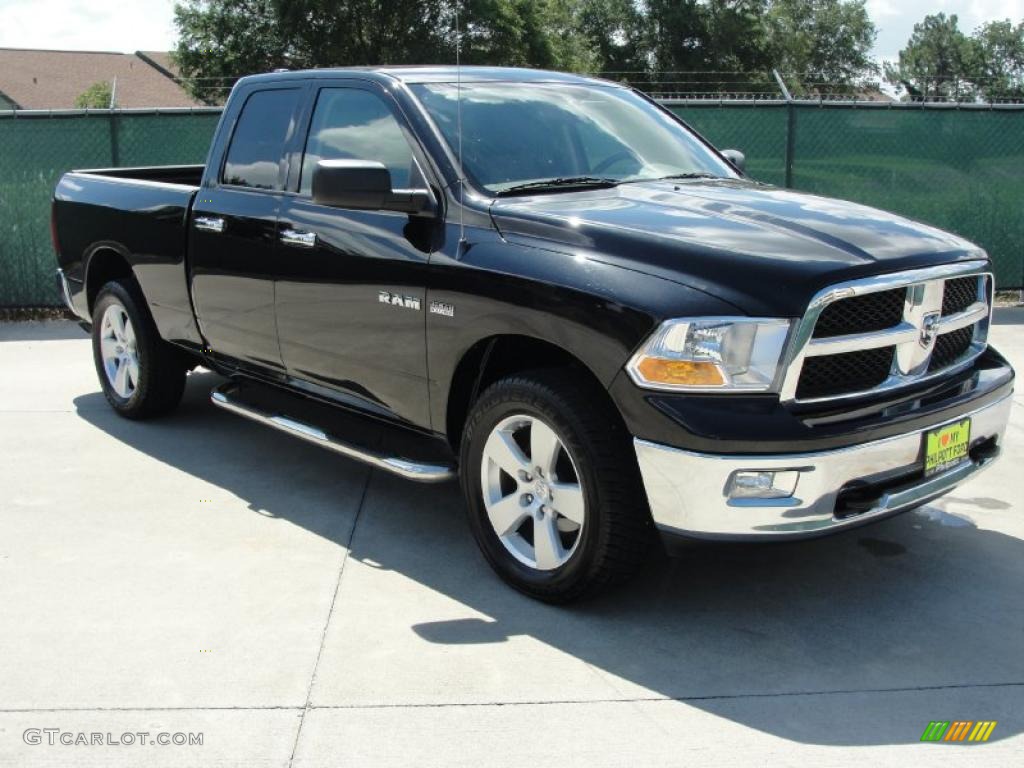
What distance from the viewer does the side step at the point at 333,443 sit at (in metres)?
4.62

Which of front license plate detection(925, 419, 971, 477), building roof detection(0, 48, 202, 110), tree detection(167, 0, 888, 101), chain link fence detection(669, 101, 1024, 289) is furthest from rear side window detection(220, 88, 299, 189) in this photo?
building roof detection(0, 48, 202, 110)

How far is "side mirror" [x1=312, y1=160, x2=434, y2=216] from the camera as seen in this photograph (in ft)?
14.4

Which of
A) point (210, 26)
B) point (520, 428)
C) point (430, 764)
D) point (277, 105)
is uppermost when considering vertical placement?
point (210, 26)

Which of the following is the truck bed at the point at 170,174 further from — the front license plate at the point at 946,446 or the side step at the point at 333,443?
the front license plate at the point at 946,446

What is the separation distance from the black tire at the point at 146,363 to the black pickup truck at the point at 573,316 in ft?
2.45

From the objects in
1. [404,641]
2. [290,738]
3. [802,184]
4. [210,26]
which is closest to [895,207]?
[802,184]

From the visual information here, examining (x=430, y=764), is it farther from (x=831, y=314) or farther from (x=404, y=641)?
(x=831, y=314)

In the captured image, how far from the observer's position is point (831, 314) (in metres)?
3.77

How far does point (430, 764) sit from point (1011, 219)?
9.05 meters

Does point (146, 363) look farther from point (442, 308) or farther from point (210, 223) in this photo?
point (442, 308)

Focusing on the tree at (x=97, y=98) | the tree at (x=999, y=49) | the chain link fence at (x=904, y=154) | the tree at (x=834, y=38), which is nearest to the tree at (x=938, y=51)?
the tree at (x=999, y=49)

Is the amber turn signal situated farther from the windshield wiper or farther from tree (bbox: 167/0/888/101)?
tree (bbox: 167/0/888/101)

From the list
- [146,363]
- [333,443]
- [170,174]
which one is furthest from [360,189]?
[170,174]

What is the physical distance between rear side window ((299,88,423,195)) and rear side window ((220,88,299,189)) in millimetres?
213
